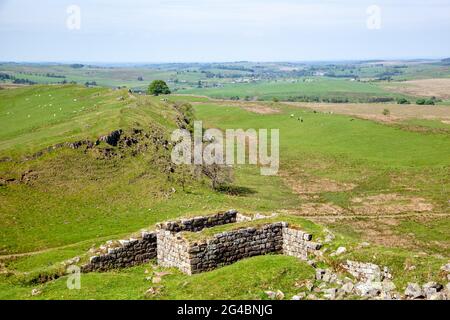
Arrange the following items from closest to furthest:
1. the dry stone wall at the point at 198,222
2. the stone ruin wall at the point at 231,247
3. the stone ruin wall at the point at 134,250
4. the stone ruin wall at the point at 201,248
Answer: the stone ruin wall at the point at 231,247 → the stone ruin wall at the point at 201,248 → the stone ruin wall at the point at 134,250 → the dry stone wall at the point at 198,222

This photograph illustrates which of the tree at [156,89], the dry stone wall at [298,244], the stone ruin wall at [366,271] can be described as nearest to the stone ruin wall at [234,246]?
the dry stone wall at [298,244]

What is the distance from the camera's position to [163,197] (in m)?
51.4

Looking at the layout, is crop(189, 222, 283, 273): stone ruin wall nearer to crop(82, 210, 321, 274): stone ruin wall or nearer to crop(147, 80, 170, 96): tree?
crop(82, 210, 321, 274): stone ruin wall

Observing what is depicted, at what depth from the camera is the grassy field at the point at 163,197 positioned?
1953cm

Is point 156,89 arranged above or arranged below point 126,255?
above

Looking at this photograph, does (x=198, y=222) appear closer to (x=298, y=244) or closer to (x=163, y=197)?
(x=298, y=244)

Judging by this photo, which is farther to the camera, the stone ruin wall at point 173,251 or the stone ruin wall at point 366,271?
the stone ruin wall at point 173,251

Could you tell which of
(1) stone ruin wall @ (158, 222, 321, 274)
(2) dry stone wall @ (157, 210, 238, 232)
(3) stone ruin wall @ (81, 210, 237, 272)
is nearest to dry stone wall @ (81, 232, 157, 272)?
(3) stone ruin wall @ (81, 210, 237, 272)

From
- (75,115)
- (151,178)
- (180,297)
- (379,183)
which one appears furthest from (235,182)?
(180,297)

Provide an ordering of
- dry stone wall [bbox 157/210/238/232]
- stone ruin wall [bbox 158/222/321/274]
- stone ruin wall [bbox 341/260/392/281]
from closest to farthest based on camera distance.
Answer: stone ruin wall [bbox 341/260/392/281] < stone ruin wall [bbox 158/222/321/274] < dry stone wall [bbox 157/210/238/232]

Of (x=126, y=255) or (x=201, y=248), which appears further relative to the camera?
(x=126, y=255)

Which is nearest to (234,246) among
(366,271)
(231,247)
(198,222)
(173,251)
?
(231,247)

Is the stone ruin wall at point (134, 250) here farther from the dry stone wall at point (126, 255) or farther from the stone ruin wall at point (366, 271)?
the stone ruin wall at point (366, 271)

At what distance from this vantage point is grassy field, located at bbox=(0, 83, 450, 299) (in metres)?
19.5
